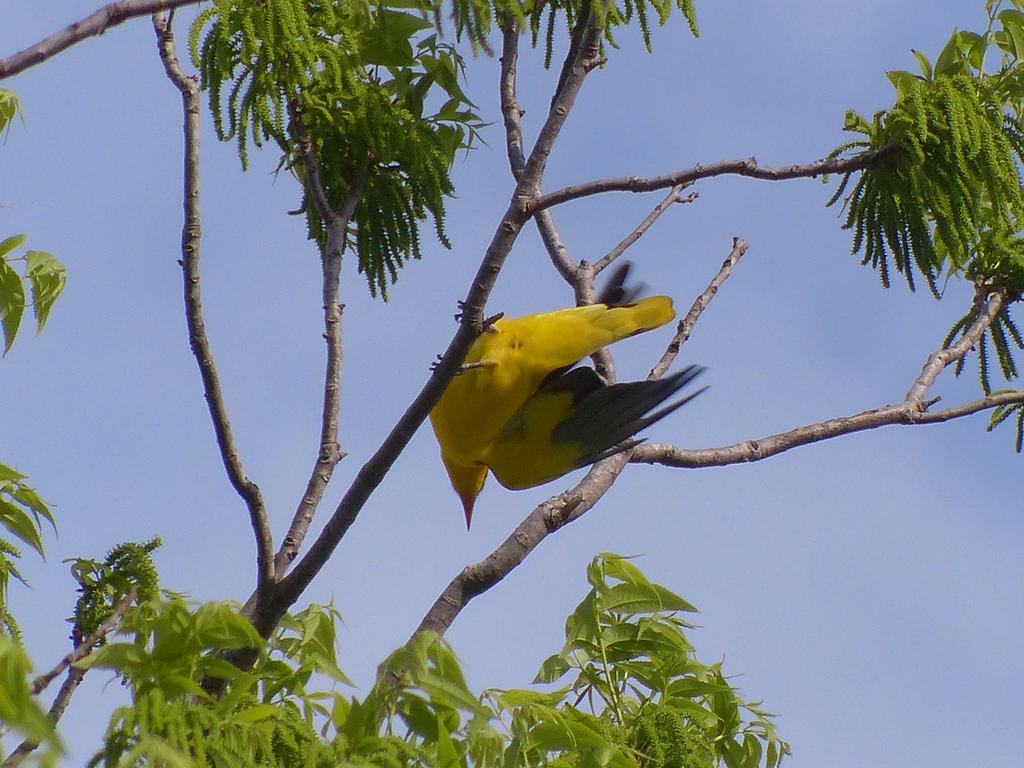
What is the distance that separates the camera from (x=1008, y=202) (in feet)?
13.2

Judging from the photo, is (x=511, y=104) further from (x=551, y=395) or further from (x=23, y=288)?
(x=23, y=288)

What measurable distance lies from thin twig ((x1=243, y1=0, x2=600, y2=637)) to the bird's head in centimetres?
229

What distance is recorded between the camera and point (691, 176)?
3.13 meters

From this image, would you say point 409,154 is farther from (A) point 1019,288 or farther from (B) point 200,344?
(A) point 1019,288

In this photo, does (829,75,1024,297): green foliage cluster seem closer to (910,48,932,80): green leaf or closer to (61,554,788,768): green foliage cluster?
(910,48,932,80): green leaf

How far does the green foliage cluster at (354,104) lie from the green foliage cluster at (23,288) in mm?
680

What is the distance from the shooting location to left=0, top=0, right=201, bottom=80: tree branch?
7.09 feet

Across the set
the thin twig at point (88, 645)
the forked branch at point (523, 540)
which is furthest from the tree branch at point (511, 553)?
the thin twig at point (88, 645)

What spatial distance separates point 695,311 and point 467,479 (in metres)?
1.28

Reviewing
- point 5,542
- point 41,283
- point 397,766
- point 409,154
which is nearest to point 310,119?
point 409,154

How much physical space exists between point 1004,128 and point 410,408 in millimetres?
2241

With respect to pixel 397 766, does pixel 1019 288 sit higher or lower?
higher


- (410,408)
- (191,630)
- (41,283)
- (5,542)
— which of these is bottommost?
(191,630)

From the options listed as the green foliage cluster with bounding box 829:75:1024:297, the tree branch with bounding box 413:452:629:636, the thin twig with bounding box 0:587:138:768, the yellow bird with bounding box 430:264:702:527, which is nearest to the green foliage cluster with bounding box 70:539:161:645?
the thin twig with bounding box 0:587:138:768
